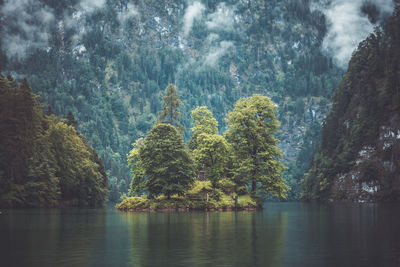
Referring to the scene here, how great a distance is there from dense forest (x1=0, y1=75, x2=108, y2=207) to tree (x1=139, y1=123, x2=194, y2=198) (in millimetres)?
26186

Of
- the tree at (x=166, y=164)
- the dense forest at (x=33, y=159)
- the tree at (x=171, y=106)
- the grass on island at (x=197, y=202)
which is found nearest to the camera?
the tree at (x=166, y=164)

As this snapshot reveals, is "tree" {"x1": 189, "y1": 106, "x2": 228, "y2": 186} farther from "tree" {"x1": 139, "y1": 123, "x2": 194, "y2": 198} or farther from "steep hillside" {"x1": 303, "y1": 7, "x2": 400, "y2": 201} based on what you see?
"steep hillside" {"x1": 303, "y1": 7, "x2": 400, "y2": 201}

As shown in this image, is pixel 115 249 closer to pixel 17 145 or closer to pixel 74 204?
pixel 17 145

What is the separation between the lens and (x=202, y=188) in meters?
89.4

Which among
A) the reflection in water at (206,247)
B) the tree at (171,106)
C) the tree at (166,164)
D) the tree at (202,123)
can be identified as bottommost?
the reflection in water at (206,247)

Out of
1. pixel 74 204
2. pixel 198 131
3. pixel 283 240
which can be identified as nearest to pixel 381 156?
pixel 198 131

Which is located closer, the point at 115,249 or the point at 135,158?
the point at 115,249

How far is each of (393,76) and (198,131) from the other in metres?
97.0

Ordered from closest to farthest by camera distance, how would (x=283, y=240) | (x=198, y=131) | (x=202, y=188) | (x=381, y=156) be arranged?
1. (x=283, y=240)
2. (x=202, y=188)
3. (x=198, y=131)
4. (x=381, y=156)

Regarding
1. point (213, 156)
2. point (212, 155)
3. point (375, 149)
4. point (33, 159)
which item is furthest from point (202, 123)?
point (375, 149)

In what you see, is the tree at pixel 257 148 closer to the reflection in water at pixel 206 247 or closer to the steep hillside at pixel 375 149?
the reflection in water at pixel 206 247

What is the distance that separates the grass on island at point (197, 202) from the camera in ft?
286

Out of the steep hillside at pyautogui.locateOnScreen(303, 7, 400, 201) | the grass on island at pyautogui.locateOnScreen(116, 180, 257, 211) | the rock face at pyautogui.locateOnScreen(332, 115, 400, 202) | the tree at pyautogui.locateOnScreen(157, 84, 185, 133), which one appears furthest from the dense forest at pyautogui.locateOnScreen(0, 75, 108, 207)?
the steep hillside at pyautogui.locateOnScreen(303, 7, 400, 201)

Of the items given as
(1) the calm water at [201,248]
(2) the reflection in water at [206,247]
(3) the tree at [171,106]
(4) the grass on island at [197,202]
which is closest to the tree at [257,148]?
(4) the grass on island at [197,202]
